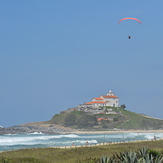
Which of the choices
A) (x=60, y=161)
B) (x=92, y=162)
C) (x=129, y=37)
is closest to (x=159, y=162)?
(x=92, y=162)

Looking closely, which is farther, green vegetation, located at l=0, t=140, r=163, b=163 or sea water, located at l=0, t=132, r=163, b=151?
sea water, located at l=0, t=132, r=163, b=151

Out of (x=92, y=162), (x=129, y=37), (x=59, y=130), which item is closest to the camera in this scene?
(x=92, y=162)

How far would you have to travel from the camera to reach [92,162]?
33750 millimetres

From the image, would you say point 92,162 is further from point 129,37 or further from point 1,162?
point 129,37

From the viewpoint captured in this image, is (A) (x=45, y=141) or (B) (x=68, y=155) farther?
(A) (x=45, y=141)

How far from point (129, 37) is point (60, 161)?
1021 inches

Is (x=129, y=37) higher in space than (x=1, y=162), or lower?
higher

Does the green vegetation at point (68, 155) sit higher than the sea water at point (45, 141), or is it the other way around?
the sea water at point (45, 141)

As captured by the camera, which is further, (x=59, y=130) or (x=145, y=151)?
(x=59, y=130)

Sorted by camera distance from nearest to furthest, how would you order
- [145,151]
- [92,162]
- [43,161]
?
[145,151] < [92,162] < [43,161]

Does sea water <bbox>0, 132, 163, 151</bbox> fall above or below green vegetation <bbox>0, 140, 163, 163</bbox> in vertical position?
above

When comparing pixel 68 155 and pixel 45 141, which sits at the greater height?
pixel 45 141

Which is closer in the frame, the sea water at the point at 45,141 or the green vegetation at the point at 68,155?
the green vegetation at the point at 68,155

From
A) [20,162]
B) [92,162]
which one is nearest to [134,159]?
[92,162]
